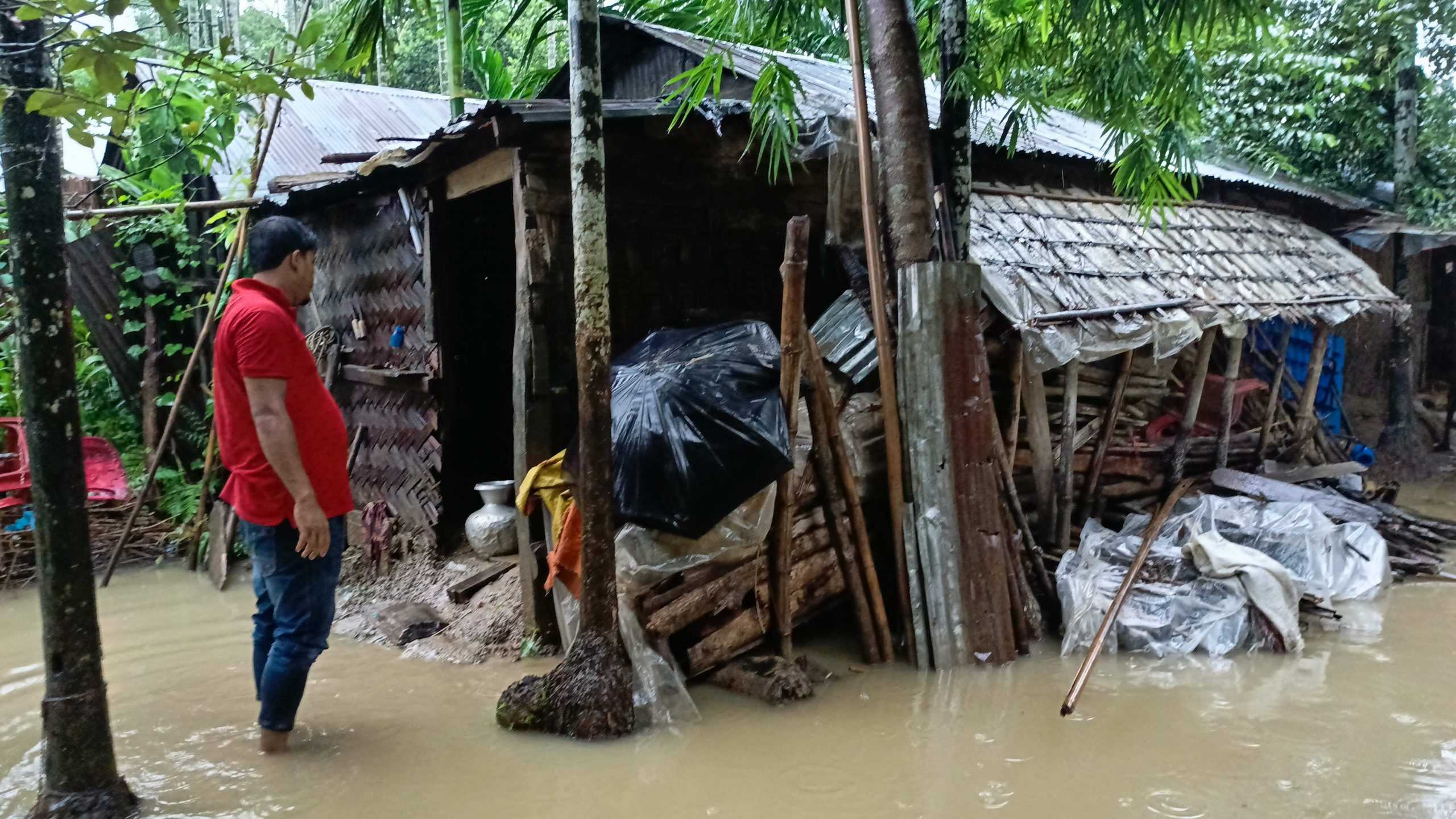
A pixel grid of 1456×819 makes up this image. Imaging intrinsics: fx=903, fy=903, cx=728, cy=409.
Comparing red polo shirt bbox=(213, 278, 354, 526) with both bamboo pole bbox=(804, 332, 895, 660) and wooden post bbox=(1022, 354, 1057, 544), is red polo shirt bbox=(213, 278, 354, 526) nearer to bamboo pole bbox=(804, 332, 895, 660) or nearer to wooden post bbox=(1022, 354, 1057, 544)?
bamboo pole bbox=(804, 332, 895, 660)

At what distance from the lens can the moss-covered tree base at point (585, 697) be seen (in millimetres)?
3508

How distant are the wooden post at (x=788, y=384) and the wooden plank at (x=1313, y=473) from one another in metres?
5.22

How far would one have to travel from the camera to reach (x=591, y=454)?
11.6 feet

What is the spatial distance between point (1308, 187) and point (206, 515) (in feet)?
36.2

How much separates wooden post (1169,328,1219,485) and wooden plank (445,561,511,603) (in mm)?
5005

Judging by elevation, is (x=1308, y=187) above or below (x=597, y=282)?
above

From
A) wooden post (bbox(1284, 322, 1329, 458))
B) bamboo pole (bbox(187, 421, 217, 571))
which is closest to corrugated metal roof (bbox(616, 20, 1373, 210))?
wooden post (bbox(1284, 322, 1329, 458))

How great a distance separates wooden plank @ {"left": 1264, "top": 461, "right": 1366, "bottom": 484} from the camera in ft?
24.5

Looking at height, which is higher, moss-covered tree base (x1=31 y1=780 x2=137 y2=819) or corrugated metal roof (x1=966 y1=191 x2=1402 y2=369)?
A: corrugated metal roof (x1=966 y1=191 x2=1402 y2=369)

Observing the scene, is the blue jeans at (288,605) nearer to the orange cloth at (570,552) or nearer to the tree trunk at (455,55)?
the orange cloth at (570,552)

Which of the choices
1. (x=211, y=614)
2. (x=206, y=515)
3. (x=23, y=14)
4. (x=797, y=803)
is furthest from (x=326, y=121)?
(x=797, y=803)

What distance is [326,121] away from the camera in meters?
10.5

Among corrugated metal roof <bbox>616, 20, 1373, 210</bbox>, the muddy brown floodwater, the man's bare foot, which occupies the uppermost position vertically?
corrugated metal roof <bbox>616, 20, 1373, 210</bbox>

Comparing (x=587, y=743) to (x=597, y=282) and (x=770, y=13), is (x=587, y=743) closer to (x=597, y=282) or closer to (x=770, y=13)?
(x=597, y=282)
